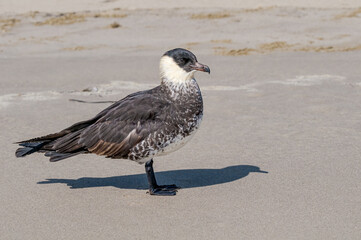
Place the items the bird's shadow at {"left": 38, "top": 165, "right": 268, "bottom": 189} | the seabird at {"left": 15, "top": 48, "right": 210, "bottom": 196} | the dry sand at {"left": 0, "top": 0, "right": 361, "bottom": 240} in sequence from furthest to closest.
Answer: the bird's shadow at {"left": 38, "top": 165, "right": 268, "bottom": 189} → the seabird at {"left": 15, "top": 48, "right": 210, "bottom": 196} → the dry sand at {"left": 0, "top": 0, "right": 361, "bottom": 240}

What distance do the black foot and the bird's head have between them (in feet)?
3.08

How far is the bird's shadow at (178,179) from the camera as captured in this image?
19.4 feet

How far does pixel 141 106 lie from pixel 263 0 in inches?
550

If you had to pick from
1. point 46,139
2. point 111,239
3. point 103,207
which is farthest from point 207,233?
point 46,139

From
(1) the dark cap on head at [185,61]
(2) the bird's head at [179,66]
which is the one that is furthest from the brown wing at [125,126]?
(1) the dark cap on head at [185,61]

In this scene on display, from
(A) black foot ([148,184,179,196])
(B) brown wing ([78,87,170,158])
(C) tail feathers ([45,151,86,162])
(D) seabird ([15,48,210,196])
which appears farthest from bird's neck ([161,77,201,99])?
(C) tail feathers ([45,151,86,162])

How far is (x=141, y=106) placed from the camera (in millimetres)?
5555

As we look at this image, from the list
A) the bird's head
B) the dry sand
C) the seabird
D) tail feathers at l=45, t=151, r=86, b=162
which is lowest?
the dry sand

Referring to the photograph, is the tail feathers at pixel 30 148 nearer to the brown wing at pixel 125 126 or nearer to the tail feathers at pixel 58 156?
the tail feathers at pixel 58 156

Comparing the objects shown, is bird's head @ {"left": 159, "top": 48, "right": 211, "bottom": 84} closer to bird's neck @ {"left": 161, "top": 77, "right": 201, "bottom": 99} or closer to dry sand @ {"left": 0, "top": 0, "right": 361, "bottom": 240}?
bird's neck @ {"left": 161, "top": 77, "right": 201, "bottom": 99}

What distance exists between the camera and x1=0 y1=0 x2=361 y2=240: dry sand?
502 centimetres

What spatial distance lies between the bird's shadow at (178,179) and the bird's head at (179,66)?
966 millimetres

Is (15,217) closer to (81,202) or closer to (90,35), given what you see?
(81,202)

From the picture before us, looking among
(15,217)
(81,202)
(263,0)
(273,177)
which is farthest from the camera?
(263,0)
